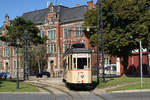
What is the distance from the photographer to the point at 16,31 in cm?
4781

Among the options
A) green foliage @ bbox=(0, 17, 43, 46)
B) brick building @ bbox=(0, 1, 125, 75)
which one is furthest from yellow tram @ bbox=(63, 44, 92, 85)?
brick building @ bbox=(0, 1, 125, 75)

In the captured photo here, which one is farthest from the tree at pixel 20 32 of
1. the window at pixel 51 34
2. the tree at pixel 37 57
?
the window at pixel 51 34

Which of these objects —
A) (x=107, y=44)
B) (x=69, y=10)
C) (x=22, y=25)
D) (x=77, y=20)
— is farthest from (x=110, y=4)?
(x=69, y=10)

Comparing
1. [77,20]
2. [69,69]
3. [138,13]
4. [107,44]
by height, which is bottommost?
[69,69]

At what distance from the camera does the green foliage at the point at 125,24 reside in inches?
1096

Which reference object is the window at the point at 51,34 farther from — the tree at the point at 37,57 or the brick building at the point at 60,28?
the tree at the point at 37,57

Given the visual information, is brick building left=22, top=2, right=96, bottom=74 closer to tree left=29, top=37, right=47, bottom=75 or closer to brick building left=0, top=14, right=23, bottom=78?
tree left=29, top=37, right=47, bottom=75

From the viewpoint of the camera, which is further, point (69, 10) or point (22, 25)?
point (69, 10)

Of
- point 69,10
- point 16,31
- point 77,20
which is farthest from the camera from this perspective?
point 69,10

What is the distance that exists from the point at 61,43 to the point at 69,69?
39.9 metres

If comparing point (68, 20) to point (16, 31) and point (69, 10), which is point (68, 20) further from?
point (16, 31)

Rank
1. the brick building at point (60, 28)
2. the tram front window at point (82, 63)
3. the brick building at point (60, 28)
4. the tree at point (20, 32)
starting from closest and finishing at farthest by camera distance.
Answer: the tram front window at point (82, 63), the tree at point (20, 32), the brick building at point (60, 28), the brick building at point (60, 28)

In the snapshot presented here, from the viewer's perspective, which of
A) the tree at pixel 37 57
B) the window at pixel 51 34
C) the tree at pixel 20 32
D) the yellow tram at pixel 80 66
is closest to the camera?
the yellow tram at pixel 80 66

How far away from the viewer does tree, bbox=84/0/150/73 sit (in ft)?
91.4
